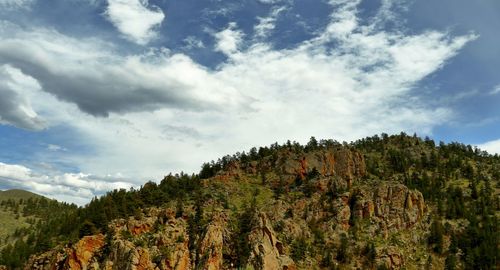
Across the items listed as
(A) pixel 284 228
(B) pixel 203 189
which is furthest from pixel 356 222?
(B) pixel 203 189

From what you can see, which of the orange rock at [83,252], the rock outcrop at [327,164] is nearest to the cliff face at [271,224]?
the orange rock at [83,252]

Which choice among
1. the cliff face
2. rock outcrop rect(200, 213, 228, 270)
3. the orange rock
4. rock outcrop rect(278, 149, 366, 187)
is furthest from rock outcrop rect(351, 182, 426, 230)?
the orange rock

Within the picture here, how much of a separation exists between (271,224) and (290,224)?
Answer: 7.40m

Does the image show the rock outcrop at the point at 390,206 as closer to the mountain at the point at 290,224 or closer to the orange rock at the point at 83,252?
the mountain at the point at 290,224

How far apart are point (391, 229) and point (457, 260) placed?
71.4 feet

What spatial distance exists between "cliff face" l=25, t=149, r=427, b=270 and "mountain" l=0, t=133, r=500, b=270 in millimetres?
357

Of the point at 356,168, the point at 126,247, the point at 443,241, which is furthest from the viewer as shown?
the point at 356,168

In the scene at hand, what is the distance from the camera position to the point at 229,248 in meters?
125

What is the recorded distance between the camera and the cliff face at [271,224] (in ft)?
383

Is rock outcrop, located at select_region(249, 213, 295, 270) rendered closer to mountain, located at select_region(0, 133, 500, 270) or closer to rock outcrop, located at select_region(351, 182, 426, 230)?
mountain, located at select_region(0, 133, 500, 270)

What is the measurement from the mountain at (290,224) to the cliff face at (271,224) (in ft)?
1.17

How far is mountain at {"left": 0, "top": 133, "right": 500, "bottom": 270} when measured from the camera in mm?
119438

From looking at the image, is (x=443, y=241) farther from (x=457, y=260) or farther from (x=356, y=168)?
(x=356, y=168)

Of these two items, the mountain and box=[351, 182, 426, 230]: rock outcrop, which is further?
box=[351, 182, 426, 230]: rock outcrop
